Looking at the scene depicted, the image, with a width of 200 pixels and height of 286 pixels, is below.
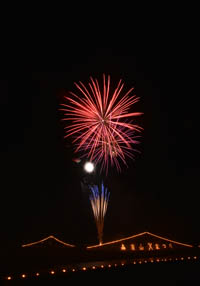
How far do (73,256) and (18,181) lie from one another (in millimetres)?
6681

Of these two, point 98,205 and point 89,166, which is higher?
point 89,166

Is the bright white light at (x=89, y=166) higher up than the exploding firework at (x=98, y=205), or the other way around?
the bright white light at (x=89, y=166)

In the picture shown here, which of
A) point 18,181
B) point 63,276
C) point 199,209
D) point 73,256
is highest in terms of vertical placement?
point 18,181

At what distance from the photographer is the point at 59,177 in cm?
1897

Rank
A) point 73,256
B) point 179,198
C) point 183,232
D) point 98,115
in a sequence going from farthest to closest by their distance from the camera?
1. point 179,198
2. point 183,232
3. point 98,115
4. point 73,256

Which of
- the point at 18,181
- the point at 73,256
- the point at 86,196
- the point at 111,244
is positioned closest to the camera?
the point at 73,256

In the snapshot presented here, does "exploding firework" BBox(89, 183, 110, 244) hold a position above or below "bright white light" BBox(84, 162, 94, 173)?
below

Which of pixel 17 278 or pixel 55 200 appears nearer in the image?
pixel 17 278

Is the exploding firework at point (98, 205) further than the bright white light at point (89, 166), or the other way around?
the bright white light at point (89, 166)

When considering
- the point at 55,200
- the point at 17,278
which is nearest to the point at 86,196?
the point at 55,200

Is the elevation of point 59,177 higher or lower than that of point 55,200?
higher

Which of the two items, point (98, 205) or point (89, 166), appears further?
point (89, 166)

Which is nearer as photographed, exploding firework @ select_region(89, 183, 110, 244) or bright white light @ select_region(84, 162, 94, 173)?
exploding firework @ select_region(89, 183, 110, 244)

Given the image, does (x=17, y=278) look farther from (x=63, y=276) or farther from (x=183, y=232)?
(x=183, y=232)
